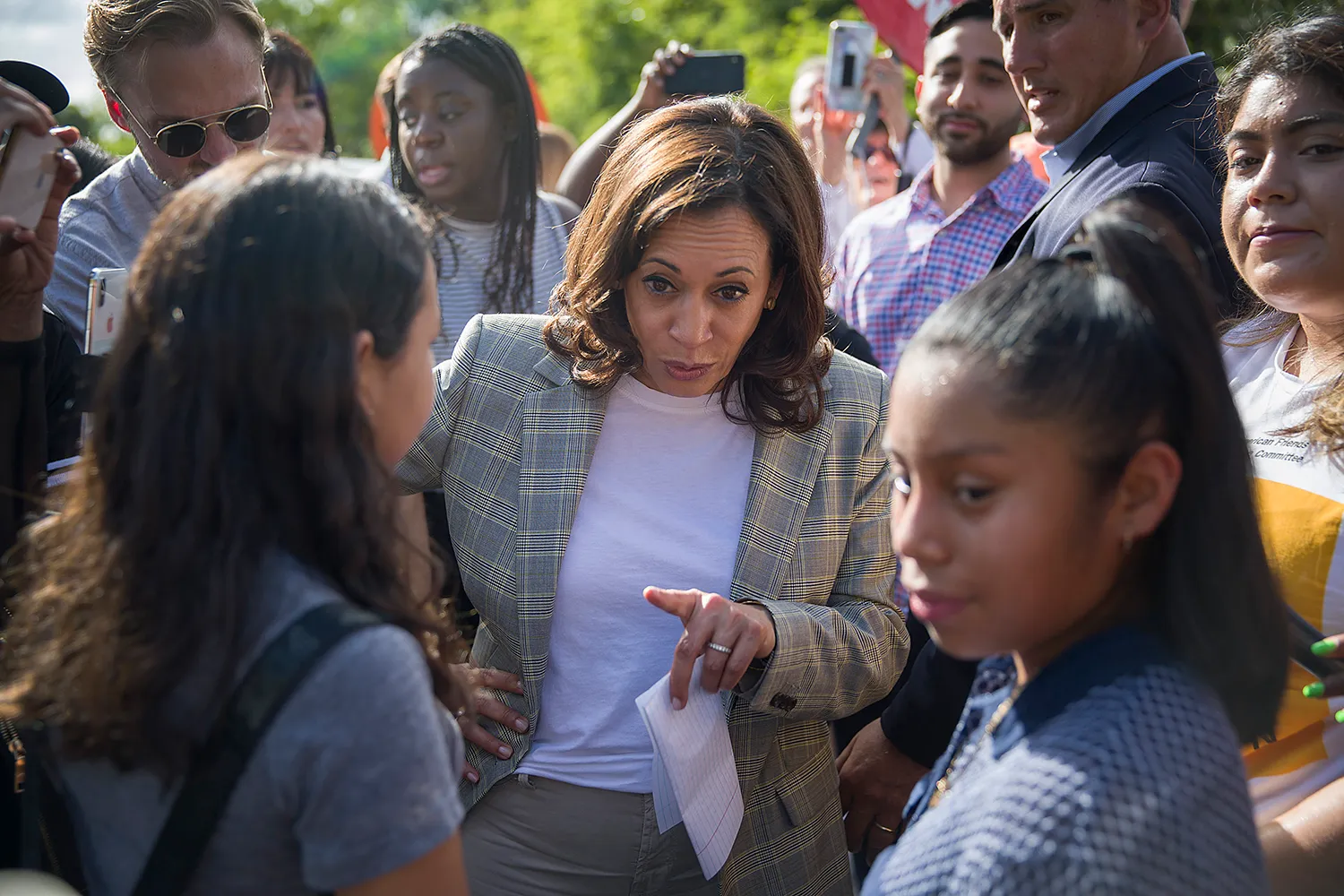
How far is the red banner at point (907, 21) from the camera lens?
576 cm

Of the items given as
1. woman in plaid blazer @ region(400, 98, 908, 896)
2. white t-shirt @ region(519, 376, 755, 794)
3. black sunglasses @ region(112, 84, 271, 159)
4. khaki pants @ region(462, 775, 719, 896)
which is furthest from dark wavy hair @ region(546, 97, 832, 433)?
black sunglasses @ region(112, 84, 271, 159)

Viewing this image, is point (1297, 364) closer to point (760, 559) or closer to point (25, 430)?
point (760, 559)

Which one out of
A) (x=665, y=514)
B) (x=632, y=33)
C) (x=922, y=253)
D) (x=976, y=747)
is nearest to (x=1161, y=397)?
(x=976, y=747)

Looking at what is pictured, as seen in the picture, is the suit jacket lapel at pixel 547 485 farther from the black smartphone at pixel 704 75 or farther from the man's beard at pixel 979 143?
the man's beard at pixel 979 143

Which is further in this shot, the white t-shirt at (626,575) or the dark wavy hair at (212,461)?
the white t-shirt at (626,575)

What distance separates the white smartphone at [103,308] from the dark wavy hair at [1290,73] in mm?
2004

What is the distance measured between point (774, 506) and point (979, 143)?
292 cm

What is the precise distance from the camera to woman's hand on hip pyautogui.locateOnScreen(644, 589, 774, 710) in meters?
2.04

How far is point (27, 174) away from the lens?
6.22 ft

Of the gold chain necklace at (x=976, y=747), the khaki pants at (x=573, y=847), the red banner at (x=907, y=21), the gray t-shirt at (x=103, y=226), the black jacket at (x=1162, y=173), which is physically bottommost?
the khaki pants at (x=573, y=847)

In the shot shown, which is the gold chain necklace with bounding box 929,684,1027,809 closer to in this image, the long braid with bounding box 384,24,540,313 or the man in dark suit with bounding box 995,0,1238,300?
the man in dark suit with bounding box 995,0,1238,300

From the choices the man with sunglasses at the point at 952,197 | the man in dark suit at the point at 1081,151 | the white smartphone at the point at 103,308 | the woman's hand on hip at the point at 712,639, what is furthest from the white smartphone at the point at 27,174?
the man with sunglasses at the point at 952,197

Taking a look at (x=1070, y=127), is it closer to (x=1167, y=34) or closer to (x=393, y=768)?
(x=1167, y=34)

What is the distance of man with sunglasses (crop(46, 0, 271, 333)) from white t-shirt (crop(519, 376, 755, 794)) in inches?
49.8
